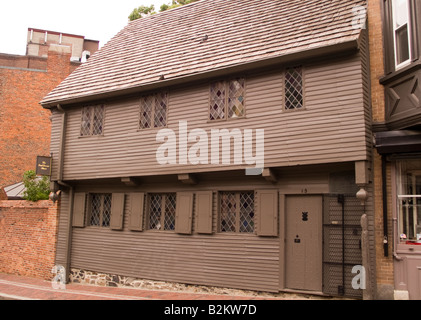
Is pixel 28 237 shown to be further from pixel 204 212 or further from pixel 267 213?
pixel 267 213

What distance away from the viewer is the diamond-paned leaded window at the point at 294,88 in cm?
987

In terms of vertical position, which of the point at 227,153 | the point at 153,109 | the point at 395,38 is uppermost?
the point at 395,38

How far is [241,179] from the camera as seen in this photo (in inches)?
421

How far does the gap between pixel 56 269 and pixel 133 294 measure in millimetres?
4124

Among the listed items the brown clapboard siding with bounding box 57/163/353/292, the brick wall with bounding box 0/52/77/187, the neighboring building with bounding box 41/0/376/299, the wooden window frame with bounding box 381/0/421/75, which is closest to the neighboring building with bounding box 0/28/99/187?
the brick wall with bounding box 0/52/77/187

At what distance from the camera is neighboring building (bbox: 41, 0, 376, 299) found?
923 centimetres

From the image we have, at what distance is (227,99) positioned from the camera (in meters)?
11.0

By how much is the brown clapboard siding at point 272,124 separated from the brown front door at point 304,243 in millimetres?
1170

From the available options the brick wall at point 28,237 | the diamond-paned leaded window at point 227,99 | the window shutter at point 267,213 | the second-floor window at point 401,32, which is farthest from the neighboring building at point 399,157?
the brick wall at point 28,237

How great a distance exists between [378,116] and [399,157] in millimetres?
1092

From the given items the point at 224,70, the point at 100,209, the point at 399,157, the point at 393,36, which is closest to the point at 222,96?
the point at 224,70

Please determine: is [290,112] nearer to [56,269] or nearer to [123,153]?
[123,153]

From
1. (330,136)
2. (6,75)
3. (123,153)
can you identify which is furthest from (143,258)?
(6,75)

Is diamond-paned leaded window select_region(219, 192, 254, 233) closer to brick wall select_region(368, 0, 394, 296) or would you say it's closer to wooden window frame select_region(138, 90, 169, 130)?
wooden window frame select_region(138, 90, 169, 130)
